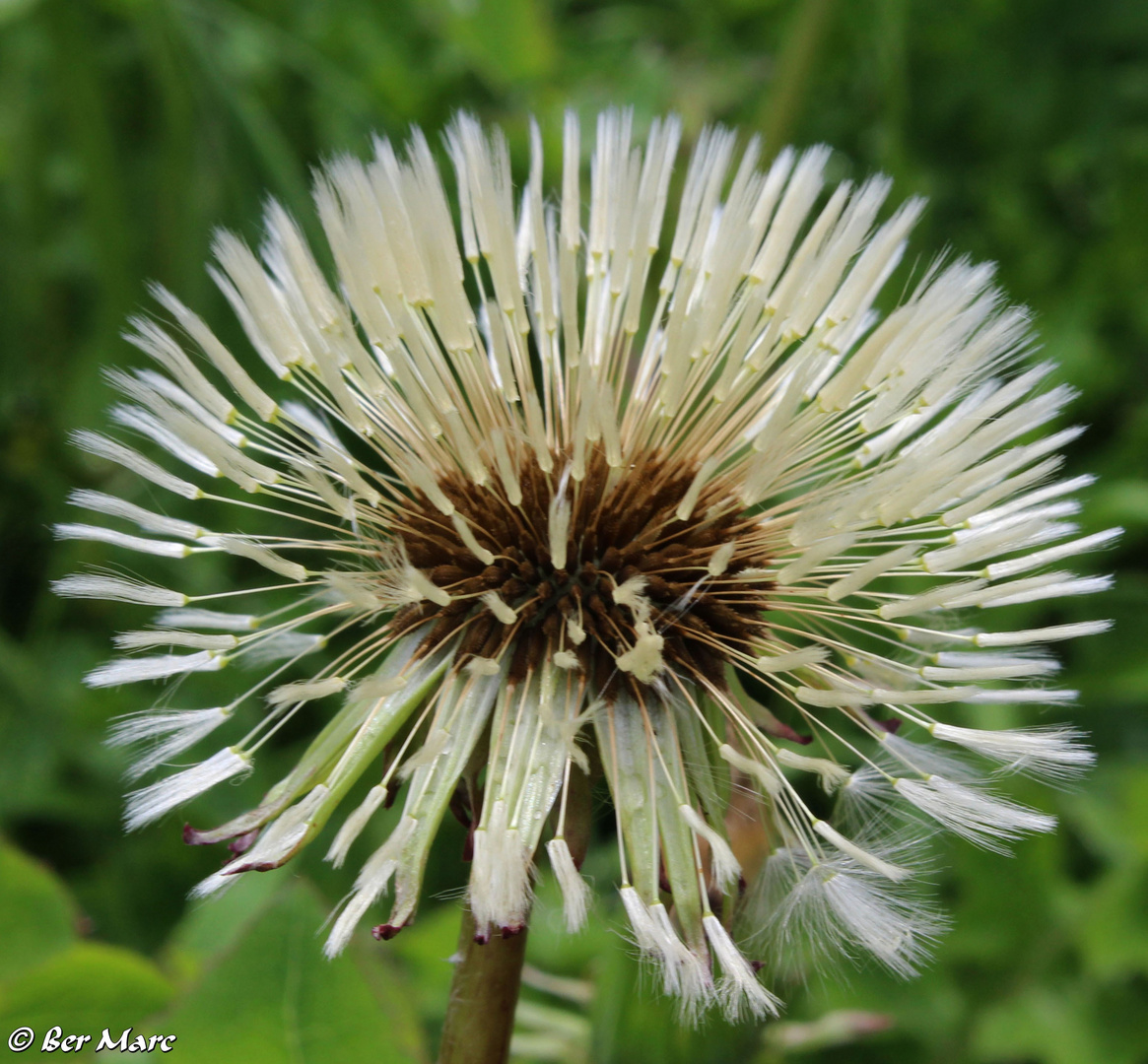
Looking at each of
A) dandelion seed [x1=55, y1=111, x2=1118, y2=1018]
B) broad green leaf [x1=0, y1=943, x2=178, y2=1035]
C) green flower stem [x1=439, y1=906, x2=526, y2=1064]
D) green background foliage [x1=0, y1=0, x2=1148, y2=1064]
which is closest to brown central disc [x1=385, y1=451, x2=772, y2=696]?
dandelion seed [x1=55, y1=111, x2=1118, y2=1018]

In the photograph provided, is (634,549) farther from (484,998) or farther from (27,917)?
(27,917)

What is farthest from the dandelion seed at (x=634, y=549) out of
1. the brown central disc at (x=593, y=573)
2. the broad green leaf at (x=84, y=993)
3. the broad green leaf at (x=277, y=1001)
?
the broad green leaf at (x=84, y=993)

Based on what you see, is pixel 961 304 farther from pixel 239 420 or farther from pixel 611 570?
pixel 239 420

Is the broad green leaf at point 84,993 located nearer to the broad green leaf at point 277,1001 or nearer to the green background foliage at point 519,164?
the green background foliage at point 519,164

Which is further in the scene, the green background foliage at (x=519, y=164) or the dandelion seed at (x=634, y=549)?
the green background foliage at (x=519, y=164)

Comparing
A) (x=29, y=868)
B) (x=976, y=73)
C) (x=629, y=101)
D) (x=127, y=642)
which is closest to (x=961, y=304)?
(x=127, y=642)

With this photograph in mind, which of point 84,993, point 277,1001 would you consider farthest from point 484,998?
point 84,993

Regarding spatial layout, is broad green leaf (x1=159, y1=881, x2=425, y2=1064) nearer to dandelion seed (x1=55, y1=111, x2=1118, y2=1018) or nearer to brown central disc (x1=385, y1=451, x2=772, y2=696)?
Answer: dandelion seed (x1=55, y1=111, x2=1118, y2=1018)
